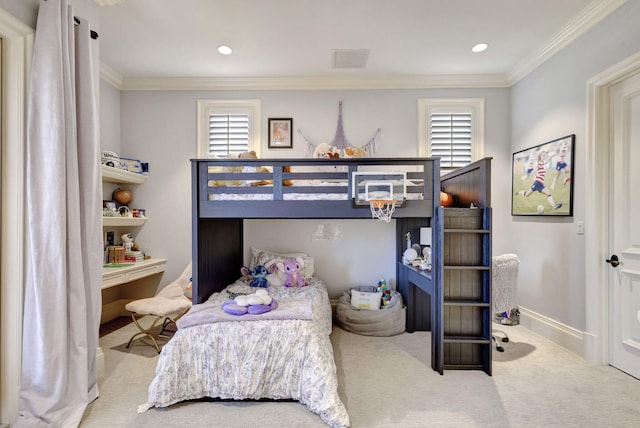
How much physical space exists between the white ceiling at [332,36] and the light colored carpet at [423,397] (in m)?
2.71

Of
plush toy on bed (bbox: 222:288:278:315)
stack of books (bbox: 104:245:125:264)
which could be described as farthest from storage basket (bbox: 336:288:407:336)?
stack of books (bbox: 104:245:125:264)

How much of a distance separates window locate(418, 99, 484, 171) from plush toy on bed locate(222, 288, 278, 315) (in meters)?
2.44

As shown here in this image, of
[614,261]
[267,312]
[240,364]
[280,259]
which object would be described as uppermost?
[614,261]

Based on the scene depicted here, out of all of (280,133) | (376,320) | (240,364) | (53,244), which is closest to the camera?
(53,244)

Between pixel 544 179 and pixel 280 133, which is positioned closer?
pixel 544 179

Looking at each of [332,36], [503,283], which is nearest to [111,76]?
[332,36]

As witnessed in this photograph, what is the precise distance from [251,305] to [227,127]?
7.55ft

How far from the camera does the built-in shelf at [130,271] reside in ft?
9.04

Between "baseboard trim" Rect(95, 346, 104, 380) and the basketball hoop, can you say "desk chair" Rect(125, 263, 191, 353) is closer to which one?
"baseboard trim" Rect(95, 346, 104, 380)

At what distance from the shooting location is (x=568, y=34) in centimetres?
259

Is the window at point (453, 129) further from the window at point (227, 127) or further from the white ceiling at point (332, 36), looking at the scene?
the window at point (227, 127)

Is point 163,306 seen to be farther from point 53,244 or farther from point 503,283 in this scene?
point 503,283

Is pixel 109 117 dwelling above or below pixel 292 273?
above

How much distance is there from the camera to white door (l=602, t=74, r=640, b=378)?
2180 mm
